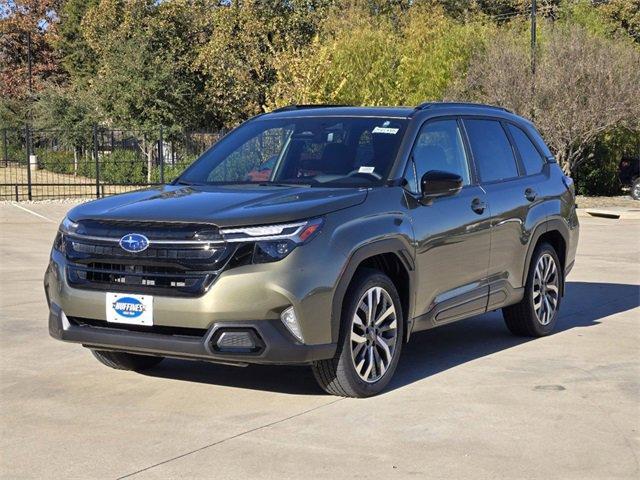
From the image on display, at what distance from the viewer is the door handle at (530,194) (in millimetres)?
8539

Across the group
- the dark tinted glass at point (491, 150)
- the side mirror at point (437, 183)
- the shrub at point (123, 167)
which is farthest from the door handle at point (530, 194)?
the shrub at point (123, 167)

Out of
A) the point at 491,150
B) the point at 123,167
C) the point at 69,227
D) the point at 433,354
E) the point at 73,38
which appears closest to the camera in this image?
the point at 69,227

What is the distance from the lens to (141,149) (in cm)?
3181

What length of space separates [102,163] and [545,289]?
2315 centimetres

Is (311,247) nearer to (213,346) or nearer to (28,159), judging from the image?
(213,346)

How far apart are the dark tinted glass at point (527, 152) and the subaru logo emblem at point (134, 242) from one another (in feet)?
12.5

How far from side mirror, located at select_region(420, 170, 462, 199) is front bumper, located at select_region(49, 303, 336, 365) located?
4.63 ft

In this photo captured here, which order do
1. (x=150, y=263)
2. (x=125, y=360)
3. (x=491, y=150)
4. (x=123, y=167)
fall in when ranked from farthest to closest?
(x=123, y=167)
(x=491, y=150)
(x=125, y=360)
(x=150, y=263)

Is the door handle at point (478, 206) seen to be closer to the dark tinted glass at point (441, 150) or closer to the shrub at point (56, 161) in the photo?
the dark tinted glass at point (441, 150)

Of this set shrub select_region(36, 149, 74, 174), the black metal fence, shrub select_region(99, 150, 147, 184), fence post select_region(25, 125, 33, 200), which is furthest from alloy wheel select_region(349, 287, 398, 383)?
shrub select_region(36, 149, 74, 174)

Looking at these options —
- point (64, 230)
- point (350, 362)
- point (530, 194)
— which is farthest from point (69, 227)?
point (530, 194)

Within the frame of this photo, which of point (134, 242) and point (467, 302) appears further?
point (467, 302)

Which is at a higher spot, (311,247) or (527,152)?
(527,152)

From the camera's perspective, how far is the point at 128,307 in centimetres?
618
